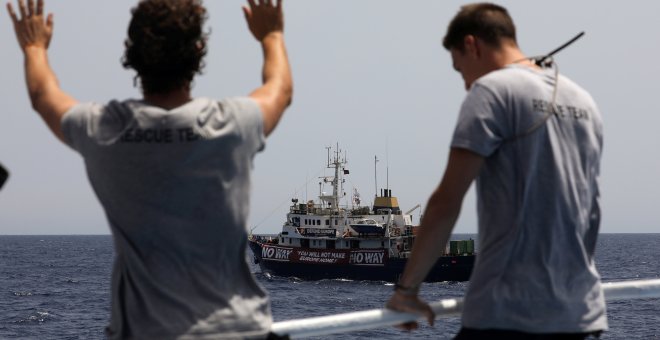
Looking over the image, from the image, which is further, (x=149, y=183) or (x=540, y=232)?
(x=540, y=232)

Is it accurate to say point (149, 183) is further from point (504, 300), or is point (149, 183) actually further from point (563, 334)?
point (563, 334)

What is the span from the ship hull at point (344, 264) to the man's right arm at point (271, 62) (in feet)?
192

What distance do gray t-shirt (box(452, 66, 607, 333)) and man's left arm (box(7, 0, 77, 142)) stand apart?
1.11 metres

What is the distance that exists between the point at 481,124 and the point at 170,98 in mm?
881

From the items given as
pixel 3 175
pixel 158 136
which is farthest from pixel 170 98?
pixel 3 175

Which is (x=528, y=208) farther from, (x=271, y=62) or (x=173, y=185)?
(x=173, y=185)

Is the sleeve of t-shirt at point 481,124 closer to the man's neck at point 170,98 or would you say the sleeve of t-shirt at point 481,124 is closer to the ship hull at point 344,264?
the man's neck at point 170,98

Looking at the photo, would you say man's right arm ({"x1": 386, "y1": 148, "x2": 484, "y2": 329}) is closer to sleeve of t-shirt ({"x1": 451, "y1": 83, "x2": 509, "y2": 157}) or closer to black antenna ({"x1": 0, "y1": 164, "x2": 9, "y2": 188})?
sleeve of t-shirt ({"x1": 451, "y1": 83, "x2": 509, "y2": 157})

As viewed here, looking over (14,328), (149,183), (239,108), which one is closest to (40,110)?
(149,183)

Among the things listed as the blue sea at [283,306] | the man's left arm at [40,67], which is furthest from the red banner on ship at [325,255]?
the man's left arm at [40,67]

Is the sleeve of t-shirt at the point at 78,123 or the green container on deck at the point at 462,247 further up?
the sleeve of t-shirt at the point at 78,123

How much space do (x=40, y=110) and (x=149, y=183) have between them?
15.8 inches

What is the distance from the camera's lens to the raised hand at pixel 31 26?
100 inches

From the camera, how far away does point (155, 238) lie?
223 cm
